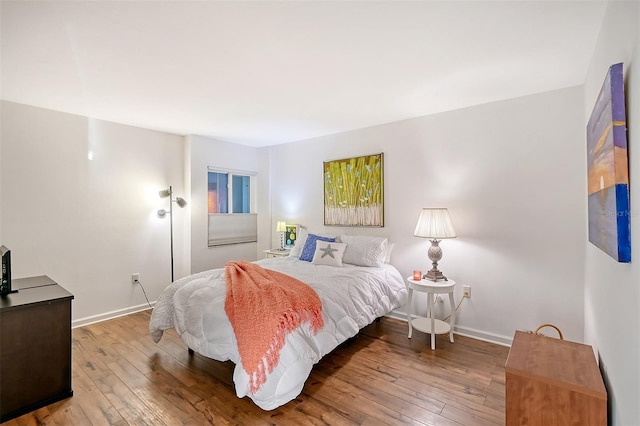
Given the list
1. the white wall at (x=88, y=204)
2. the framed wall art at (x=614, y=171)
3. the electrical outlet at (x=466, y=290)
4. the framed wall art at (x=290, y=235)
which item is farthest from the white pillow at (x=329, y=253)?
the framed wall art at (x=614, y=171)

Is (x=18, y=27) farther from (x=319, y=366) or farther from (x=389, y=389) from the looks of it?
(x=389, y=389)

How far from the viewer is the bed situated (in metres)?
1.93

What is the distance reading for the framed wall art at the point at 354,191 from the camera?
3811mm

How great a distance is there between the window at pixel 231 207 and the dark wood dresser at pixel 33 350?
2475 millimetres

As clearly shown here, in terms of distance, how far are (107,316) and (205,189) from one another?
203 cm

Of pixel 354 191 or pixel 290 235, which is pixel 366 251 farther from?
pixel 290 235

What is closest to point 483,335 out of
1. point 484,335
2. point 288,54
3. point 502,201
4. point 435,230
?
point 484,335

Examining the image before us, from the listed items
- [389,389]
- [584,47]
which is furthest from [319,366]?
[584,47]

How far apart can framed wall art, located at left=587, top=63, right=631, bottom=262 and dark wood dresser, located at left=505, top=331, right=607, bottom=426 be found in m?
0.61

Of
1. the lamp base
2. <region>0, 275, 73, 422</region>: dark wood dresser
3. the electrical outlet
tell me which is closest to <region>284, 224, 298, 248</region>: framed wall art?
the lamp base

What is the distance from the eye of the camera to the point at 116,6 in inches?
63.6

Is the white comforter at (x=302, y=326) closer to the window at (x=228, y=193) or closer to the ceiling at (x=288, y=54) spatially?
the ceiling at (x=288, y=54)

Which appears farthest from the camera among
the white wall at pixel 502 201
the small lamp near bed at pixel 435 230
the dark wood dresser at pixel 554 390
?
the small lamp near bed at pixel 435 230

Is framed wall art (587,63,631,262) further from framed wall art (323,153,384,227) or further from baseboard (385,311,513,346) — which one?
framed wall art (323,153,384,227)
